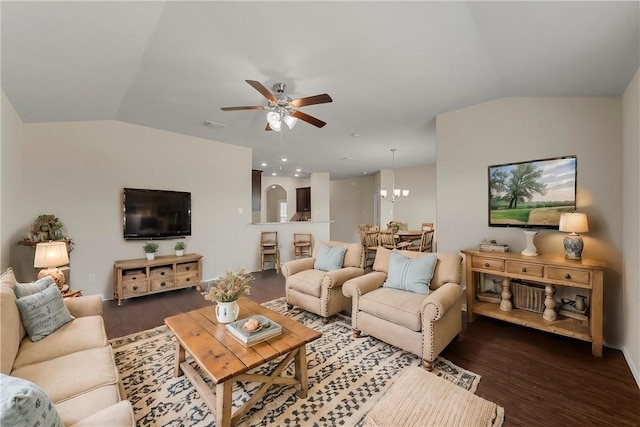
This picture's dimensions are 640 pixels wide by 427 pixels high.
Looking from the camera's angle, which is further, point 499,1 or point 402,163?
point 402,163

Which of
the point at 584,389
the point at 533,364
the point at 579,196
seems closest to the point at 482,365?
the point at 533,364

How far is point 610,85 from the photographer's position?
2.38 m

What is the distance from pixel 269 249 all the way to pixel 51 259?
355 centimetres

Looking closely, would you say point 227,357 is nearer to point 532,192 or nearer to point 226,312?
point 226,312

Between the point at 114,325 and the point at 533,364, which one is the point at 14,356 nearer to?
the point at 114,325

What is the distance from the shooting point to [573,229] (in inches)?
99.5

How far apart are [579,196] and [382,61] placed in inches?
96.7

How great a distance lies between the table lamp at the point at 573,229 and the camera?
2523mm

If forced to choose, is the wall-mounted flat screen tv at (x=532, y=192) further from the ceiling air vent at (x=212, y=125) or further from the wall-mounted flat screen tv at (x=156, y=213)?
the wall-mounted flat screen tv at (x=156, y=213)

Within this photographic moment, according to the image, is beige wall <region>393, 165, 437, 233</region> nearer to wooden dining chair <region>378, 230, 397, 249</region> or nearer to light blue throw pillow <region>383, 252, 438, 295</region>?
wooden dining chair <region>378, 230, 397, 249</region>

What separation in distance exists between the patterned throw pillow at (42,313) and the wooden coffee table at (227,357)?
29.8 inches

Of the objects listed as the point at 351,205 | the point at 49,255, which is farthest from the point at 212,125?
the point at 351,205

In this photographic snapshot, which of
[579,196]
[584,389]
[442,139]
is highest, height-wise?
[442,139]

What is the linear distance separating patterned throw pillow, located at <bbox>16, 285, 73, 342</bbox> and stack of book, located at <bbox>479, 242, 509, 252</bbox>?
4.12 metres
